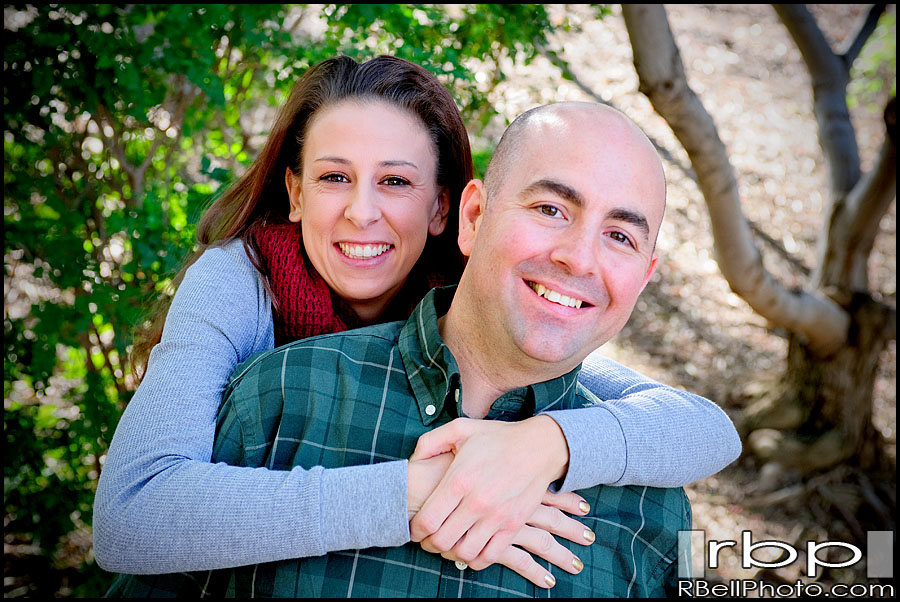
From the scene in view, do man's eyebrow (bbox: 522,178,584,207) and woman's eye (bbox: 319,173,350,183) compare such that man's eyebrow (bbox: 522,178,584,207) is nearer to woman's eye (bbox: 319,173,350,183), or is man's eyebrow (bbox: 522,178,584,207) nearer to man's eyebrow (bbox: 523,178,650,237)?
man's eyebrow (bbox: 523,178,650,237)

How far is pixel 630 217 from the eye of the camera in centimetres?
188

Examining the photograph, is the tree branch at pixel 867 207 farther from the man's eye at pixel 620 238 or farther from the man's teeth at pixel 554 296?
the man's teeth at pixel 554 296

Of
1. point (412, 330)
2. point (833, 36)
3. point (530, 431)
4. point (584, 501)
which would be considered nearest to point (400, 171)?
point (412, 330)

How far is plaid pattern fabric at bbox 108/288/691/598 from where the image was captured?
1.76m

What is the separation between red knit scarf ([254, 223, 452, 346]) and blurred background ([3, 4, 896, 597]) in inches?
32.4

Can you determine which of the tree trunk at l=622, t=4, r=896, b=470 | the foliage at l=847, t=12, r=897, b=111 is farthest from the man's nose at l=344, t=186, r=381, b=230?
the foliage at l=847, t=12, r=897, b=111

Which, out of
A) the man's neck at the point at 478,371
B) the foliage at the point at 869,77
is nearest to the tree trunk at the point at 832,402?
the foliage at the point at 869,77

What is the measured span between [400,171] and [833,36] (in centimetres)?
829

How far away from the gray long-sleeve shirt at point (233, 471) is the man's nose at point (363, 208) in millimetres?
405

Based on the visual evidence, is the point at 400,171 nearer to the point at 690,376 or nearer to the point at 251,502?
the point at 251,502

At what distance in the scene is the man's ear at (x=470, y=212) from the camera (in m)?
2.08

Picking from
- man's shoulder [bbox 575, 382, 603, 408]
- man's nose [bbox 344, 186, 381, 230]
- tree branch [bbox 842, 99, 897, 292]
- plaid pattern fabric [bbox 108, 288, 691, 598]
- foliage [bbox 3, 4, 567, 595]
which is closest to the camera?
plaid pattern fabric [bbox 108, 288, 691, 598]

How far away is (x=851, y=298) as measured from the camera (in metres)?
4.91

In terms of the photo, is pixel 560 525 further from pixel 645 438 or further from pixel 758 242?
pixel 758 242
